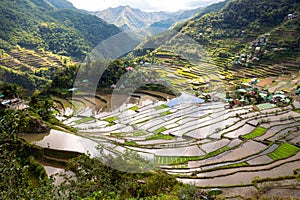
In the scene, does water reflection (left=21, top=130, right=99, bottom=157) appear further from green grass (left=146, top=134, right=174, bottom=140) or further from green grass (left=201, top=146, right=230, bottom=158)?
green grass (left=201, top=146, right=230, bottom=158)

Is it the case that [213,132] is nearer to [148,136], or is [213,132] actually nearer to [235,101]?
[148,136]

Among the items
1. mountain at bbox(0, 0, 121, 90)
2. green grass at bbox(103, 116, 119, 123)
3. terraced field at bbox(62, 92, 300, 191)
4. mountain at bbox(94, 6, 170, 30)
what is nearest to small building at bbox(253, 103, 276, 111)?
terraced field at bbox(62, 92, 300, 191)

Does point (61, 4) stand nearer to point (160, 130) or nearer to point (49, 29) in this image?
point (49, 29)

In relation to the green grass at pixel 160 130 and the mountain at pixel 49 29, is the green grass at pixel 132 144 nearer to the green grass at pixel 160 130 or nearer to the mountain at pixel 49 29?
the green grass at pixel 160 130

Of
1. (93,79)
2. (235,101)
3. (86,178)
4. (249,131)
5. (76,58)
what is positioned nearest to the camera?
(86,178)

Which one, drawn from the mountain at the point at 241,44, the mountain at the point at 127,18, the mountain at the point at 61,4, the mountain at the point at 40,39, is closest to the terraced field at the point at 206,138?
the mountain at the point at 241,44

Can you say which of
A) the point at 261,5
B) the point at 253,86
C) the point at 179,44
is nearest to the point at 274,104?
the point at 253,86

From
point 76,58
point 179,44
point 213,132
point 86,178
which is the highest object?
point 76,58
